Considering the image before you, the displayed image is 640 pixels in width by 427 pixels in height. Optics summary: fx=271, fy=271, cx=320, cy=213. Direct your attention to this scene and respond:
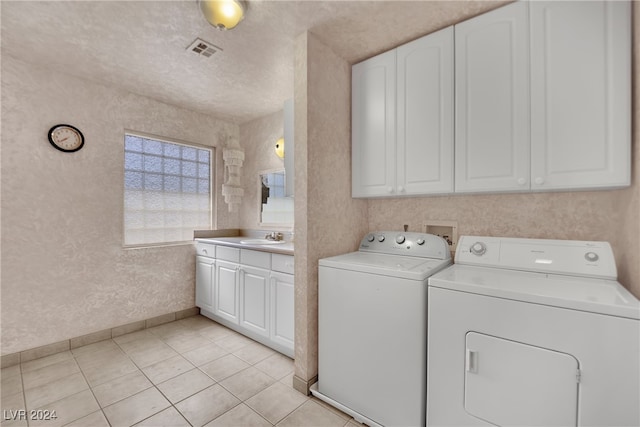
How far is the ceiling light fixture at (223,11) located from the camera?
4.87 feet

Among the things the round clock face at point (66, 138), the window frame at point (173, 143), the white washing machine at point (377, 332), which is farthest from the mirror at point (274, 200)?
the round clock face at point (66, 138)

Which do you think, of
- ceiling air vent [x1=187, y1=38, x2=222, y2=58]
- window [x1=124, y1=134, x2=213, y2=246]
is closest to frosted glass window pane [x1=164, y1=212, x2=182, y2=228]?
window [x1=124, y1=134, x2=213, y2=246]

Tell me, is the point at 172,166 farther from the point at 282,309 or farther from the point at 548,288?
the point at 548,288

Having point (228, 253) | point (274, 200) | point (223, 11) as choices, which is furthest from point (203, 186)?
point (223, 11)

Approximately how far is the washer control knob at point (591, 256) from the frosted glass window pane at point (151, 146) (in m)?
3.70

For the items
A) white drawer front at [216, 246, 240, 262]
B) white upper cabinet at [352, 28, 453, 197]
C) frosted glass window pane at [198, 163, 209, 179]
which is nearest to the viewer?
white upper cabinet at [352, 28, 453, 197]

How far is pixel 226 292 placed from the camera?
109 inches

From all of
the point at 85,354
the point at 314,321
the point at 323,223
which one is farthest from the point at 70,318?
the point at 323,223

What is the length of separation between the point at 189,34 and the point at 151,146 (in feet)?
5.14

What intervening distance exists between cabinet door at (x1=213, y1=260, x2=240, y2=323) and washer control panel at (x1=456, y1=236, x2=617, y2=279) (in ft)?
6.58

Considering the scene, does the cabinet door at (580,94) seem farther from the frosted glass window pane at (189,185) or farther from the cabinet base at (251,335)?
the frosted glass window pane at (189,185)

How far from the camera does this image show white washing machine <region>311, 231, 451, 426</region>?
138 centimetres

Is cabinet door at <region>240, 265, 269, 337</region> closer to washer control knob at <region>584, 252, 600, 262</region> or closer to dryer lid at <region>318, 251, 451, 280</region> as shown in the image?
dryer lid at <region>318, 251, 451, 280</region>

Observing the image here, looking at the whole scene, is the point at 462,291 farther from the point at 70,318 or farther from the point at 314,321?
the point at 70,318
